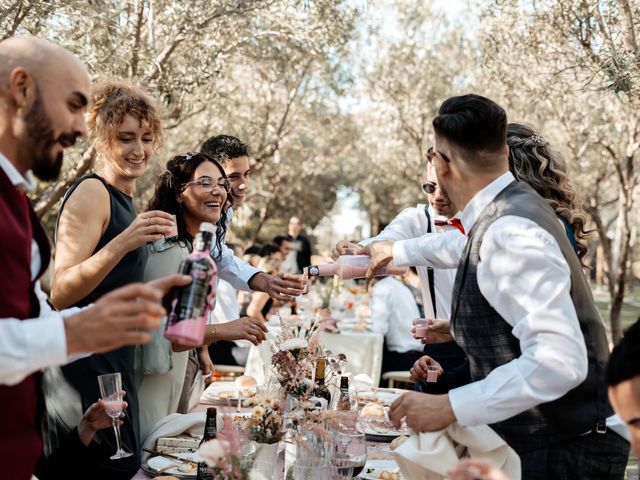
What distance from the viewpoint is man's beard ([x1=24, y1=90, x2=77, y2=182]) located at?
1.78 m

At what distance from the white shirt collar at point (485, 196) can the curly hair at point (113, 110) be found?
70.4 inches

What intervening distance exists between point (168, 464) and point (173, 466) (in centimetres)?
3

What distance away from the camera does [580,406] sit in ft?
7.38

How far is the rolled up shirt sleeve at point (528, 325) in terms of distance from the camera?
1920mm

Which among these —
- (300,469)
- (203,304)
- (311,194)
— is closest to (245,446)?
(300,469)

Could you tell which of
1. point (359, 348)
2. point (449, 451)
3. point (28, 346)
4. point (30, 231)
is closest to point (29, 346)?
point (28, 346)

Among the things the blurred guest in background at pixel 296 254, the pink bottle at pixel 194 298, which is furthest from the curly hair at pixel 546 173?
the blurred guest in background at pixel 296 254

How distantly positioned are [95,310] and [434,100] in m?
18.4

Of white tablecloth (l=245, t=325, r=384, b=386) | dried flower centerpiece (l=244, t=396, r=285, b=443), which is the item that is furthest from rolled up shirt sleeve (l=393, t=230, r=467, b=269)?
white tablecloth (l=245, t=325, r=384, b=386)

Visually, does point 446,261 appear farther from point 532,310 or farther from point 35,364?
point 35,364

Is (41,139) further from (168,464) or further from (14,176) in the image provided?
(168,464)

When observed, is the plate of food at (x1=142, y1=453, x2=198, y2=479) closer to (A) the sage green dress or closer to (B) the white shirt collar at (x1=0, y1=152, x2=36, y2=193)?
(A) the sage green dress

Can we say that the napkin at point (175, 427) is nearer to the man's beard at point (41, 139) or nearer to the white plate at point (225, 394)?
the white plate at point (225, 394)

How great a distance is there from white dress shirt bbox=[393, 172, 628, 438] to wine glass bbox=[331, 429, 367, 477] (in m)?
0.55
